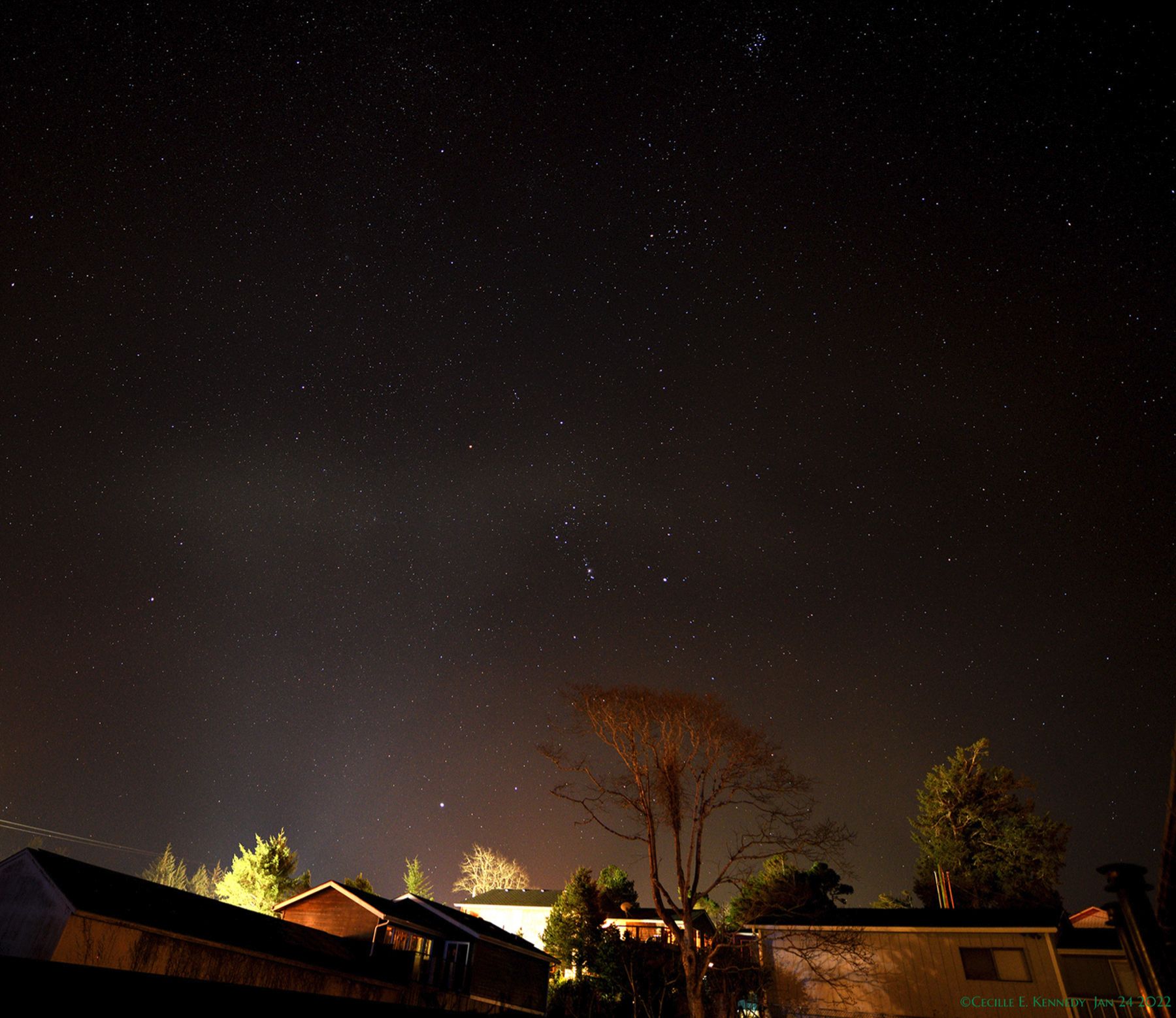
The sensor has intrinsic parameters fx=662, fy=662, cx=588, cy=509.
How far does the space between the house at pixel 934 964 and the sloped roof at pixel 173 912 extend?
16.8 m

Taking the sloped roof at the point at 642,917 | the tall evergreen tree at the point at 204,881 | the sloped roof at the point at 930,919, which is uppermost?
the tall evergreen tree at the point at 204,881

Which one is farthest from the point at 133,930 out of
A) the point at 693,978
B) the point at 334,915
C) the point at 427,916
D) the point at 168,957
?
the point at 693,978

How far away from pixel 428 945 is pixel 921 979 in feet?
65.6

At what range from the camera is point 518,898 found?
198 ft

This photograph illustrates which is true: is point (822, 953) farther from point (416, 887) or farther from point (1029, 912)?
point (416, 887)

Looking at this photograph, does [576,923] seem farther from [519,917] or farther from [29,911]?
[29,911]

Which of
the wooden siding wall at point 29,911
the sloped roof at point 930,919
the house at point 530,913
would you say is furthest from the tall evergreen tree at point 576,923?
the wooden siding wall at point 29,911

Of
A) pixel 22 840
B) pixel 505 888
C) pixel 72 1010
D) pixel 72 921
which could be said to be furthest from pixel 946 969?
pixel 22 840

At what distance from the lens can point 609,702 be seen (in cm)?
2544

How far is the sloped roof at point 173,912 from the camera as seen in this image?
17891 millimetres

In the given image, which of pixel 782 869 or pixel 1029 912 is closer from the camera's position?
pixel 1029 912

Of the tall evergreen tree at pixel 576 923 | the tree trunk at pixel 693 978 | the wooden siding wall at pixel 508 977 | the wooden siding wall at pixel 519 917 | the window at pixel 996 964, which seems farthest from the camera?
the wooden siding wall at pixel 519 917

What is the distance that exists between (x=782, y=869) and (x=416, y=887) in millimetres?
40809

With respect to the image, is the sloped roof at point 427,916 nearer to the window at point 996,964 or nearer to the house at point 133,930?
the house at point 133,930
